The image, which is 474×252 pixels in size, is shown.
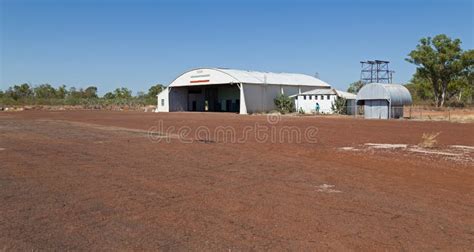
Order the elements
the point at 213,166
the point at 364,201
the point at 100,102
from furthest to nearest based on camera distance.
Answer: the point at 100,102 → the point at 213,166 → the point at 364,201

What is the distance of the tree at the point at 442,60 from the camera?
6825 centimetres

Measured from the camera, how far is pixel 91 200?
336 inches

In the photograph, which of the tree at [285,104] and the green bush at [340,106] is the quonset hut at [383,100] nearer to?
the green bush at [340,106]

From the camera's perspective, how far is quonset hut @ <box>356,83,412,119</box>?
147ft

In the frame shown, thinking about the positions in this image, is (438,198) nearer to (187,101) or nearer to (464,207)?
(464,207)

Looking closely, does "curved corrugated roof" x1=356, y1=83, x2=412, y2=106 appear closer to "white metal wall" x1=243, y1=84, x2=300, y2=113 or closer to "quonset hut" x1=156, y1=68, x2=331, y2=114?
"white metal wall" x1=243, y1=84, x2=300, y2=113

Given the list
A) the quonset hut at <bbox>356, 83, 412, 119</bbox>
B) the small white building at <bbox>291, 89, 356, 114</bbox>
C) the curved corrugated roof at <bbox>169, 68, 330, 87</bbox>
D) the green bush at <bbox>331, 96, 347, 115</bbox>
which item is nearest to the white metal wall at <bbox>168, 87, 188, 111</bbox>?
the curved corrugated roof at <bbox>169, 68, 330, 87</bbox>

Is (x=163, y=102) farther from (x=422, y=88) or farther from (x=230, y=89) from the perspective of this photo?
(x=422, y=88)

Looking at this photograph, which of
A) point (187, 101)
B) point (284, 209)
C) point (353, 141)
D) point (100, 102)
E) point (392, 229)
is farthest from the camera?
point (100, 102)

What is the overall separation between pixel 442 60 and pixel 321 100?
21887 millimetres

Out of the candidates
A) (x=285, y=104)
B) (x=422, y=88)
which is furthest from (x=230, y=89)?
(x=422, y=88)

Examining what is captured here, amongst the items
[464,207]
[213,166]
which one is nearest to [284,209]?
[464,207]

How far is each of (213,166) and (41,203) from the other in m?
5.51

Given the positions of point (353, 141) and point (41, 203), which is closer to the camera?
point (41, 203)
